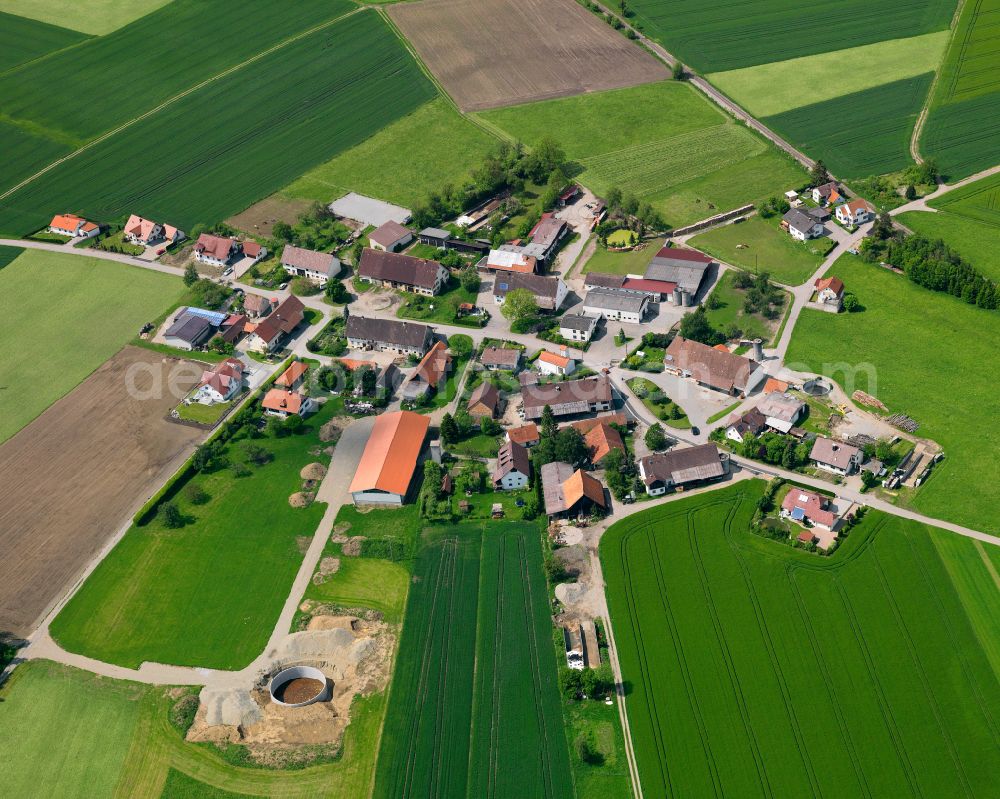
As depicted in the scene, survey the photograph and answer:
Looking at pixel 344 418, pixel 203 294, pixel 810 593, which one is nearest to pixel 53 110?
pixel 203 294

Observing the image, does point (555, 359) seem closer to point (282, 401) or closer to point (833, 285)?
point (282, 401)

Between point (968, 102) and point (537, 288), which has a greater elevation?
point (968, 102)

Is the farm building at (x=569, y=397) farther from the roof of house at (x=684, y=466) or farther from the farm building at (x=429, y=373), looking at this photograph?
the roof of house at (x=684, y=466)

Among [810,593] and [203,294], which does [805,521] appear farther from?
[203,294]

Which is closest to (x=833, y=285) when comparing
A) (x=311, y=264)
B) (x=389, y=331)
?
(x=389, y=331)

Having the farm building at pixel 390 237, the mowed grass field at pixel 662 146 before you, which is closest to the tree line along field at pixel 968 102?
the mowed grass field at pixel 662 146

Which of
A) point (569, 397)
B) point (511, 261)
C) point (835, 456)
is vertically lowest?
point (569, 397)

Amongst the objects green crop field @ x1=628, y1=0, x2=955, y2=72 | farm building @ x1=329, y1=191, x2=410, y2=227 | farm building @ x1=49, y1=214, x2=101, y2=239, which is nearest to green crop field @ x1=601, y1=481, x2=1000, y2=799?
farm building @ x1=329, y1=191, x2=410, y2=227
